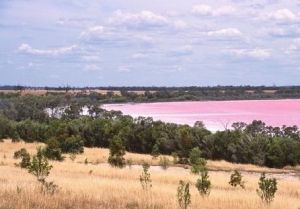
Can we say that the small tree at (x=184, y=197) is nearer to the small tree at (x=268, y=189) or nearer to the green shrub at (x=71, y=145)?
the small tree at (x=268, y=189)

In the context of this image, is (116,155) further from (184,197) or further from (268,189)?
(184,197)

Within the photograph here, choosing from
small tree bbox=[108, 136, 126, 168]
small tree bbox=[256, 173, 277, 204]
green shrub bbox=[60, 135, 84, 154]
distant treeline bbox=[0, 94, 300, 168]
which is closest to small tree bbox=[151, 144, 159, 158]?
distant treeline bbox=[0, 94, 300, 168]

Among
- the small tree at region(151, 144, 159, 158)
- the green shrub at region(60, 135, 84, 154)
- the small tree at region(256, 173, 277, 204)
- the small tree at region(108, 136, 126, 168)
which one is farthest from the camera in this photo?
the small tree at region(151, 144, 159, 158)

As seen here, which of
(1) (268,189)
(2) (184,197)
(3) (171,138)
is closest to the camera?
(2) (184,197)

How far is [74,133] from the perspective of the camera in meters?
66.4

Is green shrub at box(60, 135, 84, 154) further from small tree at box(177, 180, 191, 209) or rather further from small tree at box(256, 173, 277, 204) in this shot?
small tree at box(177, 180, 191, 209)

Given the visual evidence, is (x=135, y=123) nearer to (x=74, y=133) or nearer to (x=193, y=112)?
(x=74, y=133)

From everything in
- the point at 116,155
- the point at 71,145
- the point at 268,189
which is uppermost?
the point at 268,189

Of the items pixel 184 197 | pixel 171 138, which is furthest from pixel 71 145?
pixel 184 197

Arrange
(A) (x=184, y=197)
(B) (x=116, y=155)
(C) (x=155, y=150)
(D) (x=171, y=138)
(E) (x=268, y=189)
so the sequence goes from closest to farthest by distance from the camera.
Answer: (A) (x=184, y=197)
(E) (x=268, y=189)
(B) (x=116, y=155)
(C) (x=155, y=150)
(D) (x=171, y=138)

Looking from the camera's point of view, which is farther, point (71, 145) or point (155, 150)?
point (155, 150)

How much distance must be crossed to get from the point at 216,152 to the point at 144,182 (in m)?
37.2

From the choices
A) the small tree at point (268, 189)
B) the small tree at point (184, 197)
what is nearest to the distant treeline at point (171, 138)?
the small tree at point (268, 189)

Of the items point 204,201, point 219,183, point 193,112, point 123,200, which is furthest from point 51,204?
point 193,112
